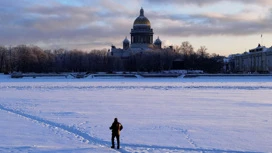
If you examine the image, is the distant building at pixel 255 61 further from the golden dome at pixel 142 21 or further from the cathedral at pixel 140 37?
the golden dome at pixel 142 21

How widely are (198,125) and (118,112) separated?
4.35 meters

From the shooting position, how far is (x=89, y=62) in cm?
9525

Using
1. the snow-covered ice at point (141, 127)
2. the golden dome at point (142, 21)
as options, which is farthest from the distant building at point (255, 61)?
the snow-covered ice at point (141, 127)

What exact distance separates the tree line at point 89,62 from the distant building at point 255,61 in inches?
445

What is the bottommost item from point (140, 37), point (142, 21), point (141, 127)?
point (141, 127)

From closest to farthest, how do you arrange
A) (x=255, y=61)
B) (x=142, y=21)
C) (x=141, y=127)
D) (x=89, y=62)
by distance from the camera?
(x=141, y=127) < (x=89, y=62) < (x=255, y=61) < (x=142, y=21)

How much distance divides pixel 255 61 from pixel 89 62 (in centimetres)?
3990

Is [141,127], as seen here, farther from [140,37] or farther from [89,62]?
[140,37]

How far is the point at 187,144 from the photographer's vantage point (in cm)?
1126

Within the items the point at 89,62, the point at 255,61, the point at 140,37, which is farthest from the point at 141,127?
the point at 140,37

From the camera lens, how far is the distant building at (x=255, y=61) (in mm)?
95925

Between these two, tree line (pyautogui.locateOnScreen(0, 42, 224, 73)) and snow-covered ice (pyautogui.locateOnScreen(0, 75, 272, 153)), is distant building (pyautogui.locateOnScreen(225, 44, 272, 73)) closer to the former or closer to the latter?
tree line (pyautogui.locateOnScreen(0, 42, 224, 73))

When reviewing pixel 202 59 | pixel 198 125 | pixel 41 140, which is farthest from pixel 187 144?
pixel 202 59

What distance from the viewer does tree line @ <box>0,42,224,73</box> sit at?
8488 centimetres
